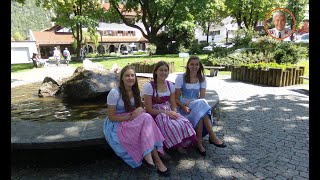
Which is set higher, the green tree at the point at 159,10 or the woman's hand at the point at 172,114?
the green tree at the point at 159,10

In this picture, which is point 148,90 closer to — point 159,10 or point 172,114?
point 172,114

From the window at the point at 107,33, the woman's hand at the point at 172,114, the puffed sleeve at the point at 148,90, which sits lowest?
the woman's hand at the point at 172,114

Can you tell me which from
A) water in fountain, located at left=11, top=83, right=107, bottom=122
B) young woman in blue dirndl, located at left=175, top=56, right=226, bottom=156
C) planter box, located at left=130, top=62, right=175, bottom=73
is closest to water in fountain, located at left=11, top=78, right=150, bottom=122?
water in fountain, located at left=11, top=83, right=107, bottom=122

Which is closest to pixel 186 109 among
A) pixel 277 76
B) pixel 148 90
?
pixel 148 90

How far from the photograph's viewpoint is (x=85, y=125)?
178 inches

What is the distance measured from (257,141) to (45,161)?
382 cm

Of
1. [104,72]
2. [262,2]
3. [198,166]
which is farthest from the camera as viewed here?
[262,2]

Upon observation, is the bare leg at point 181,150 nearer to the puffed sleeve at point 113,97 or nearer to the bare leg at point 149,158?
the bare leg at point 149,158

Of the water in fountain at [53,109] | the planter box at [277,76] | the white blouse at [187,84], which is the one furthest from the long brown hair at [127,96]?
the planter box at [277,76]

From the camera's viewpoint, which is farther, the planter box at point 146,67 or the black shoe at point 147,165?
the planter box at point 146,67

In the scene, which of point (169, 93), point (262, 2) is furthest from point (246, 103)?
point (262, 2)

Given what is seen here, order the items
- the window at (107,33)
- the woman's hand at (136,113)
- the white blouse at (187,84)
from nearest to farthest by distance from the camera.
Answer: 1. the woman's hand at (136,113)
2. the white blouse at (187,84)
3. the window at (107,33)

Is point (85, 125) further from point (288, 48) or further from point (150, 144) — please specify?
point (288, 48)

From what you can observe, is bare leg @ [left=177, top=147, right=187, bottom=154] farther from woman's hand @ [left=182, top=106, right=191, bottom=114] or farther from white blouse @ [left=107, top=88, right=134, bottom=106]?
white blouse @ [left=107, top=88, right=134, bottom=106]
